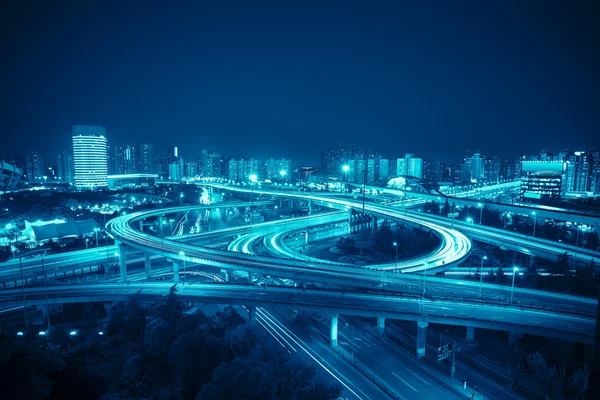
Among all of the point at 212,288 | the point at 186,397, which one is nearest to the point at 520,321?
the point at 186,397

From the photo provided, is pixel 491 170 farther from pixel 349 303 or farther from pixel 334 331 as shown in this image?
pixel 334 331

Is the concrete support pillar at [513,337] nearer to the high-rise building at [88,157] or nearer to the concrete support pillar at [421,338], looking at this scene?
the concrete support pillar at [421,338]

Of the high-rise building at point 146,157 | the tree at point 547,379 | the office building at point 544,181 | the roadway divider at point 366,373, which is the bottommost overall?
the roadway divider at point 366,373

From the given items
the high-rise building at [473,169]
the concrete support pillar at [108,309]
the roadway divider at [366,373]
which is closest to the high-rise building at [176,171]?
the high-rise building at [473,169]

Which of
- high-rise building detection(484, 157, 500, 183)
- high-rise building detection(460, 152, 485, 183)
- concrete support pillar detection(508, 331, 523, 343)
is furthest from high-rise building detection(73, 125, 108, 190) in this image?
high-rise building detection(484, 157, 500, 183)

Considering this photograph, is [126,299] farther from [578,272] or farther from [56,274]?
[578,272]
